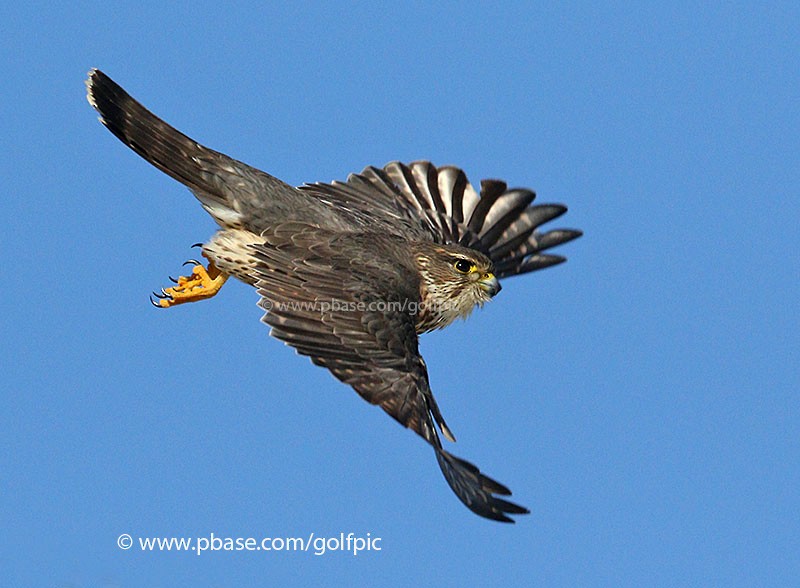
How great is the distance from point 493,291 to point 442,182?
162 cm

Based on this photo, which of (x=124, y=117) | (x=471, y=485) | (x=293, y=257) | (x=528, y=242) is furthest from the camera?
(x=528, y=242)

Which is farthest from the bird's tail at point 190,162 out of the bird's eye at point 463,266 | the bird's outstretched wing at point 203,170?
the bird's eye at point 463,266

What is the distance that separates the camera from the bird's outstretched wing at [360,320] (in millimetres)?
7306

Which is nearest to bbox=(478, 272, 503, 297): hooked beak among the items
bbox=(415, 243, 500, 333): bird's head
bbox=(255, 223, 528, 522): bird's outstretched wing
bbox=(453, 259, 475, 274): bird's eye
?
bbox=(415, 243, 500, 333): bird's head

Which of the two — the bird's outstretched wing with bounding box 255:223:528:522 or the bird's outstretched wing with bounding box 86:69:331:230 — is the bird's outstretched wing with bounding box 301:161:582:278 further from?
the bird's outstretched wing with bounding box 255:223:528:522

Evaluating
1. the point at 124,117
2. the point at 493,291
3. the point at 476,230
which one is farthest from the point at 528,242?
the point at 124,117

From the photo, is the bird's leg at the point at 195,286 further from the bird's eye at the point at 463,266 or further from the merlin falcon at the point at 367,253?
the bird's eye at the point at 463,266

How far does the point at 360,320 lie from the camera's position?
26.1ft

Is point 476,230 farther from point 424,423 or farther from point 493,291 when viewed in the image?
point 424,423

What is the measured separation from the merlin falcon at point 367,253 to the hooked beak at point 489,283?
11 mm

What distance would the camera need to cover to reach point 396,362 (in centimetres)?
781

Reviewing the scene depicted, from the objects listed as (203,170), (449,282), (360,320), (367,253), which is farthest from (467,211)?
(360,320)

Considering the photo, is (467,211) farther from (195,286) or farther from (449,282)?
(195,286)

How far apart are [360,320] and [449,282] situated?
132 cm
